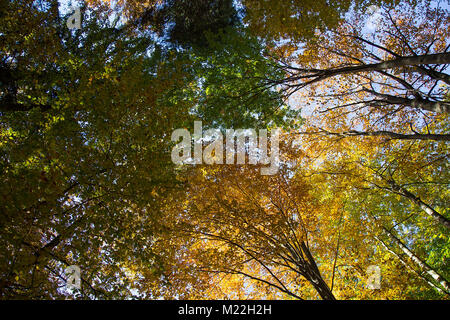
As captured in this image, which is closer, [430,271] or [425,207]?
[430,271]

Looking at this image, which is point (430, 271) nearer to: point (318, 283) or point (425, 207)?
point (425, 207)

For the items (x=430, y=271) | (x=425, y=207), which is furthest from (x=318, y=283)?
(x=425, y=207)

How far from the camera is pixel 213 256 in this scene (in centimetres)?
615

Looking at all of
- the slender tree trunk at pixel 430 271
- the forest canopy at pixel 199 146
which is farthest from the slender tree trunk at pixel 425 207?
the slender tree trunk at pixel 430 271

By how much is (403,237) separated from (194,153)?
32.4 ft

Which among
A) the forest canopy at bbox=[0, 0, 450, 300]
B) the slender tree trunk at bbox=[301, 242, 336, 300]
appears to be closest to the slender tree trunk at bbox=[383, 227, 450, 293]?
the forest canopy at bbox=[0, 0, 450, 300]

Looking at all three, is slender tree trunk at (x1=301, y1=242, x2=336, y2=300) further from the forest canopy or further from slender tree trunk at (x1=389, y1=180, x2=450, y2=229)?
slender tree trunk at (x1=389, y1=180, x2=450, y2=229)

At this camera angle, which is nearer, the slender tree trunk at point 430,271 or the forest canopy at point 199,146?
the forest canopy at point 199,146

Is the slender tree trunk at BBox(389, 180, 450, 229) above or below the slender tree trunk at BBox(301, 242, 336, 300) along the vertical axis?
above

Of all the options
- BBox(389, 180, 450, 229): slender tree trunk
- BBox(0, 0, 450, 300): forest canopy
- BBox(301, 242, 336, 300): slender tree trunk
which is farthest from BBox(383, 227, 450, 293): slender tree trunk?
BBox(301, 242, 336, 300): slender tree trunk

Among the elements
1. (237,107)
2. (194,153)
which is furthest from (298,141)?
(194,153)

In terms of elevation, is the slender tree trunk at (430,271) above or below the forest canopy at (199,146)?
below

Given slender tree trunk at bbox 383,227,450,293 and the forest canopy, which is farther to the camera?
slender tree trunk at bbox 383,227,450,293

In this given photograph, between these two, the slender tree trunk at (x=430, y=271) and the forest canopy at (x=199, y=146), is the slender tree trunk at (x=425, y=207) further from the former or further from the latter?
the slender tree trunk at (x=430, y=271)
